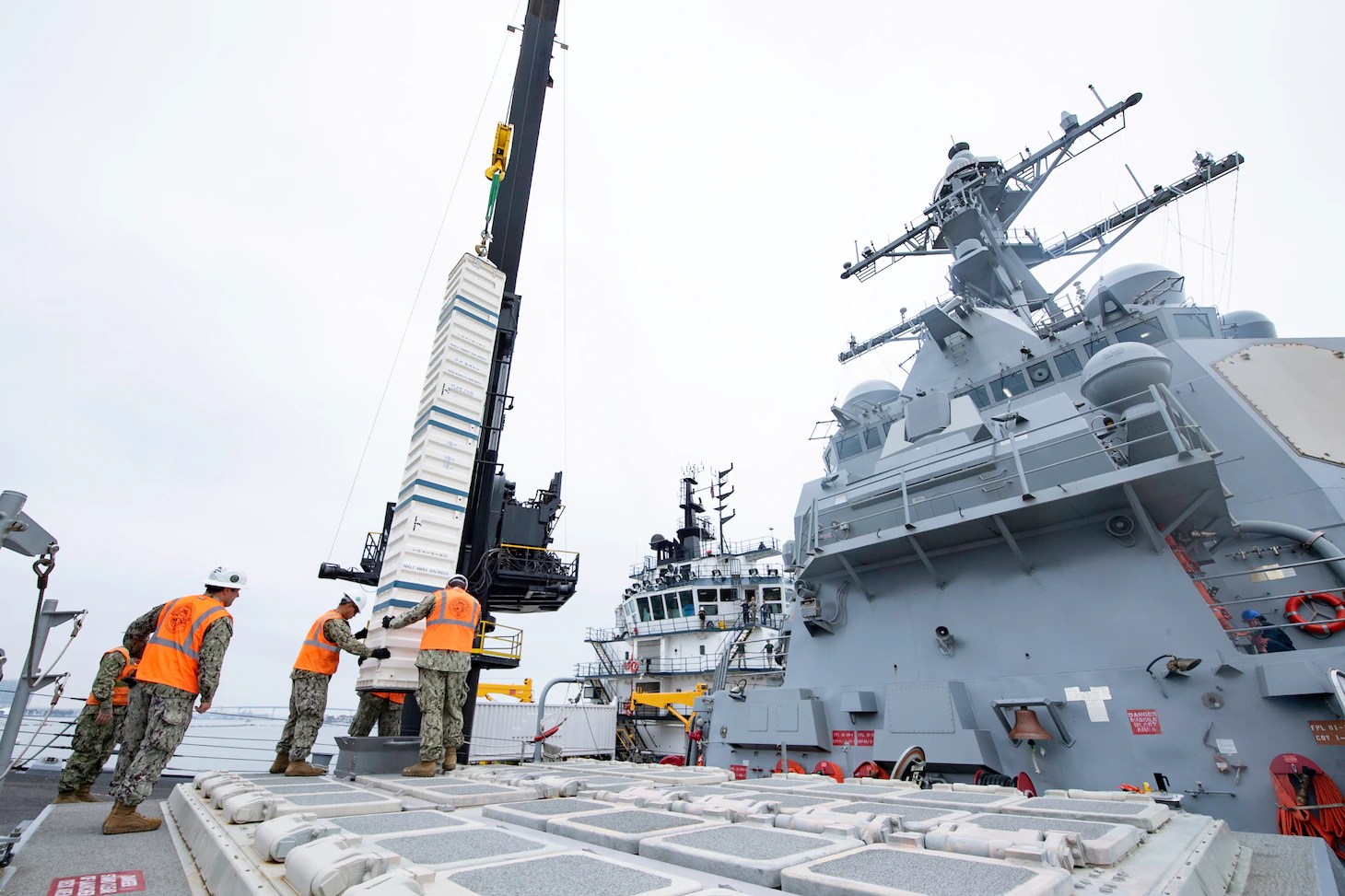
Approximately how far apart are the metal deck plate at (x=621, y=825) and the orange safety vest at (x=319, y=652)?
4.10 metres

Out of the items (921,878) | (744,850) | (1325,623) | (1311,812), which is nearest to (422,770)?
(744,850)

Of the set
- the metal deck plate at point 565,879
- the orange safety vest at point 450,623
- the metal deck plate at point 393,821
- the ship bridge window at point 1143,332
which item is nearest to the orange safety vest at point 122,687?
the orange safety vest at point 450,623

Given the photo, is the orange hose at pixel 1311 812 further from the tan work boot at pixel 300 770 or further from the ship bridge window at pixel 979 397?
the tan work boot at pixel 300 770

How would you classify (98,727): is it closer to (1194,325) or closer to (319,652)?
(319,652)

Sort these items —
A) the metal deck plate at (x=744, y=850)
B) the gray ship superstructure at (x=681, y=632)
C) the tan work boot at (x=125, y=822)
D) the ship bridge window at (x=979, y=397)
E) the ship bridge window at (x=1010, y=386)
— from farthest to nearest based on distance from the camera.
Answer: the gray ship superstructure at (x=681, y=632)
the ship bridge window at (x=979, y=397)
the ship bridge window at (x=1010, y=386)
the tan work boot at (x=125, y=822)
the metal deck plate at (x=744, y=850)

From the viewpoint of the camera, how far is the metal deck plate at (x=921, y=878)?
1.58 metres

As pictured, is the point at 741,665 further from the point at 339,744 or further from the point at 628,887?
the point at 628,887

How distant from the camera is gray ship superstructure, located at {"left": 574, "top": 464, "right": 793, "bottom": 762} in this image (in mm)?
21953

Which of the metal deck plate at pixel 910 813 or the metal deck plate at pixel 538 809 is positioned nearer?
the metal deck plate at pixel 910 813

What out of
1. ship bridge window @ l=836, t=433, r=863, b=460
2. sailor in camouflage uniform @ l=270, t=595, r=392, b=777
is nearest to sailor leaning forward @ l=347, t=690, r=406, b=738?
sailor in camouflage uniform @ l=270, t=595, r=392, b=777

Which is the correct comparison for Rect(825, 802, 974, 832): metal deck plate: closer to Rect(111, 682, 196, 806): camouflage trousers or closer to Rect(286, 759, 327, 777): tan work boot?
Rect(111, 682, 196, 806): camouflage trousers

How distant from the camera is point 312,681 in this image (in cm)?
567

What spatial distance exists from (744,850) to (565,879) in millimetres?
745

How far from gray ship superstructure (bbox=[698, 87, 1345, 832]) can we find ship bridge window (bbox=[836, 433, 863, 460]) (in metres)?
1.47
